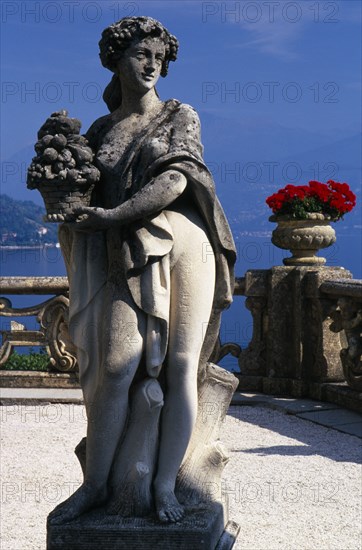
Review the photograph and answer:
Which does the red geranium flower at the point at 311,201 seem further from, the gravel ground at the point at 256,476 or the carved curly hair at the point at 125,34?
the carved curly hair at the point at 125,34

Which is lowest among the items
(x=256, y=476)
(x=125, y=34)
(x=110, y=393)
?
(x=256, y=476)

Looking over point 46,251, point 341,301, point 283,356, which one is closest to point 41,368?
point 46,251

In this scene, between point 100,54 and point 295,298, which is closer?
point 100,54

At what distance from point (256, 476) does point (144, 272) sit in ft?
10.4

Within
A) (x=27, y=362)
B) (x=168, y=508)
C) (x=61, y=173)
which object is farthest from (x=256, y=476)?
(x=27, y=362)

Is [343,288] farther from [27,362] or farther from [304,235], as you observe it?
[27,362]

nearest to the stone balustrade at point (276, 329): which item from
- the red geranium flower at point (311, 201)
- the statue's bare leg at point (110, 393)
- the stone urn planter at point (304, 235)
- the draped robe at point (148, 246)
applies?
the stone urn planter at point (304, 235)

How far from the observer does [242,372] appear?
9.84 meters

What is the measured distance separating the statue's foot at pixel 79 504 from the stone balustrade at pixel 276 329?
507cm

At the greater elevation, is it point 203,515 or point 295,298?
point 295,298

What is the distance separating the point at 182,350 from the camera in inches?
170

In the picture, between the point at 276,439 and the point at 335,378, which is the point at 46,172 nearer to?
the point at 276,439

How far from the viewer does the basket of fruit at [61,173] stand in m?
4.31

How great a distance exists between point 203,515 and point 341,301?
187 inches
